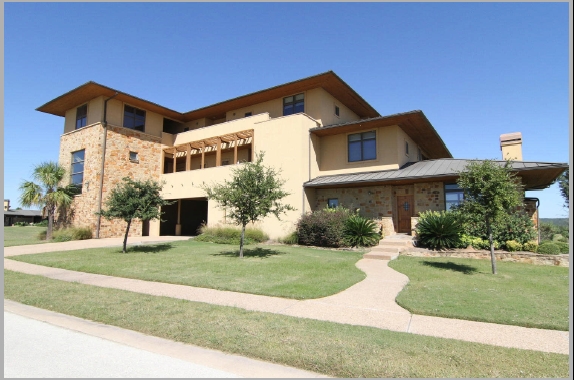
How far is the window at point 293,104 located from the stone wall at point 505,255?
37.6 feet

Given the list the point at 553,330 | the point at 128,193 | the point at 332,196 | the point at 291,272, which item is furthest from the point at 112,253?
the point at 553,330

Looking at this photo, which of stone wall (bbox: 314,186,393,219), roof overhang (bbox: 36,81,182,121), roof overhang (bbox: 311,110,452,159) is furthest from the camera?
roof overhang (bbox: 36,81,182,121)

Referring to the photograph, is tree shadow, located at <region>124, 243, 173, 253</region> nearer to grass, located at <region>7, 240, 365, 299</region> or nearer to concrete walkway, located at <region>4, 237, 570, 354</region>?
grass, located at <region>7, 240, 365, 299</region>

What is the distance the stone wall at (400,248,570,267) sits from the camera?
38.3 ft

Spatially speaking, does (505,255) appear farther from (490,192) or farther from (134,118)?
(134,118)

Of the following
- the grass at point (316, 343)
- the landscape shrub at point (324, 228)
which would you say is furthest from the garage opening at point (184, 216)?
the grass at point (316, 343)

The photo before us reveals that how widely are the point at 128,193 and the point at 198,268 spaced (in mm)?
5670

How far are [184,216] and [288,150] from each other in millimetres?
13498

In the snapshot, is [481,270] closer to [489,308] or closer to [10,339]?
[489,308]

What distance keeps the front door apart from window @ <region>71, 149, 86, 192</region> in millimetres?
21064

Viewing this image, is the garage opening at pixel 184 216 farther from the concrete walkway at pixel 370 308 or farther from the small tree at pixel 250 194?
the concrete walkway at pixel 370 308

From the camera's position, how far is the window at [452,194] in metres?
16.3

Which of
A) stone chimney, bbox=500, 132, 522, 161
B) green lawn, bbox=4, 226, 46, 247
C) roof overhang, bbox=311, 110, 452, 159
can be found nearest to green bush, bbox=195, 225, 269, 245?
roof overhang, bbox=311, 110, 452, 159

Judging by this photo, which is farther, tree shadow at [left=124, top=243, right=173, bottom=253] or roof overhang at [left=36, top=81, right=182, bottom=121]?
roof overhang at [left=36, top=81, right=182, bottom=121]
